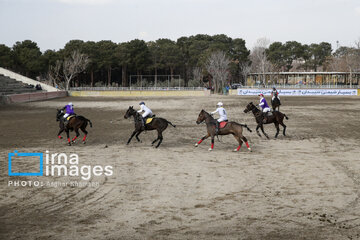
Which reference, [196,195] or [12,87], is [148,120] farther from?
[12,87]

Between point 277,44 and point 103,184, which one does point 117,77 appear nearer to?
point 277,44

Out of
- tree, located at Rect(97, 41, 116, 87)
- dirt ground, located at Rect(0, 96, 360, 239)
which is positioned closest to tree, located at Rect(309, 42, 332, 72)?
tree, located at Rect(97, 41, 116, 87)

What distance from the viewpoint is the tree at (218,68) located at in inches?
2659

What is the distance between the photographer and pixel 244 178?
31.4 feet

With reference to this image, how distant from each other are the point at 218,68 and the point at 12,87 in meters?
35.0

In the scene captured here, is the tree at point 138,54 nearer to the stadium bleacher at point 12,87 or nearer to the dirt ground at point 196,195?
the stadium bleacher at point 12,87

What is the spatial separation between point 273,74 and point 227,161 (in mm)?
65975

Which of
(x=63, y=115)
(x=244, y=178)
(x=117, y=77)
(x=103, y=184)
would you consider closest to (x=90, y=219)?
(x=103, y=184)

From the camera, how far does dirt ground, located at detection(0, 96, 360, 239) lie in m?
6.31

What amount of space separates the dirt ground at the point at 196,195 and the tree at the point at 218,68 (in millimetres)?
53421

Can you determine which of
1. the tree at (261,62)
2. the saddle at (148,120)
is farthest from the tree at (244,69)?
the saddle at (148,120)

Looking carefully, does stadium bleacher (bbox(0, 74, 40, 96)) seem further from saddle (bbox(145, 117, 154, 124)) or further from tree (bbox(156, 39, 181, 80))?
saddle (bbox(145, 117, 154, 124))

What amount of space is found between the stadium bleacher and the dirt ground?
3231 cm

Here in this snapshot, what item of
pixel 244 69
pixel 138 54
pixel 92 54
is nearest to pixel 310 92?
pixel 244 69
